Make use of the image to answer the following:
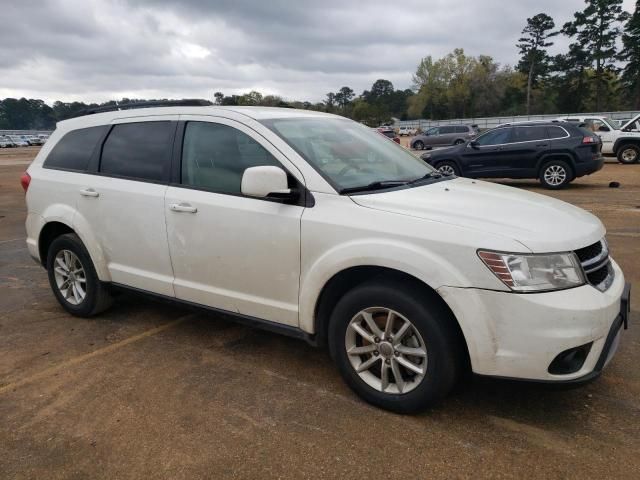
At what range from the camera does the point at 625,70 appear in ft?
205

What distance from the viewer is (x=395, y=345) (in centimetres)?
289

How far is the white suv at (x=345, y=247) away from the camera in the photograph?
260cm

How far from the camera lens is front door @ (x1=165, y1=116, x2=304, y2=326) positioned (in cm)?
322

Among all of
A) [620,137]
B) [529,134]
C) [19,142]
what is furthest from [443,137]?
[19,142]

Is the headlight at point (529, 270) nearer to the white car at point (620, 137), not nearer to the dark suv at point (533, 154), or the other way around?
the dark suv at point (533, 154)

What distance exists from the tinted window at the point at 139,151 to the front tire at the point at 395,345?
179cm

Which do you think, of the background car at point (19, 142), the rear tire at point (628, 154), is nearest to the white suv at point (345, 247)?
the rear tire at point (628, 154)

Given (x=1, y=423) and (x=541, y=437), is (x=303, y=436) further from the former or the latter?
(x=1, y=423)

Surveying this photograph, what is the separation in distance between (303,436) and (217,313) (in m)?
Answer: 1.18

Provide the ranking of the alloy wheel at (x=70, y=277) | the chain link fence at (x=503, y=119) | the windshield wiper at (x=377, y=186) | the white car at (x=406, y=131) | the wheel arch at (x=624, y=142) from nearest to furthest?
the windshield wiper at (x=377, y=186)
the alloy wheel at (x=70, y=277)
the wheel arch at (x=624, y=142)
the chain link fence at (x=503, y=119)
the white car at (x=406, y=131)

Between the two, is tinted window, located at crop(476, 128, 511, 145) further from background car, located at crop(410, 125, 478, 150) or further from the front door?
background car, located at crop(410, 125, 478, 150)

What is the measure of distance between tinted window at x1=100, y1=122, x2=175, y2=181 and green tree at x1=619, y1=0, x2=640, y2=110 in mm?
67586

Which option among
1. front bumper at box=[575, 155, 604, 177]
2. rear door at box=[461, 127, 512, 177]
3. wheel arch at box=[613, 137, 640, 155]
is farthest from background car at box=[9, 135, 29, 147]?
front bumper at box=[575, 155, 604, 177]

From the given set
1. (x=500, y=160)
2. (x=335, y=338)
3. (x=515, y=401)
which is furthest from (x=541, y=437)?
(x=500, y=160)
